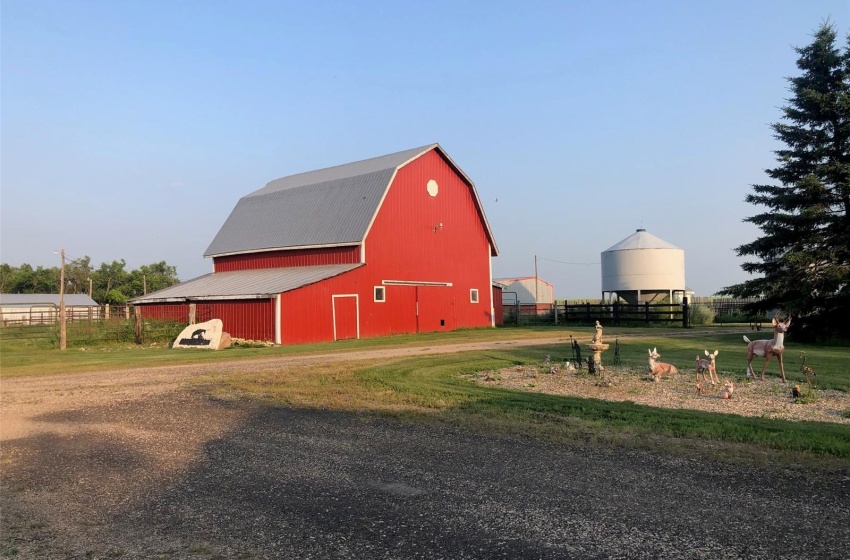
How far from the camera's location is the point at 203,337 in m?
25.4

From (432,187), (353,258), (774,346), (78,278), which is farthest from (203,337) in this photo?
(78,278)

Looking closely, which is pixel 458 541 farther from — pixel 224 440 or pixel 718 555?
pixel 224 440


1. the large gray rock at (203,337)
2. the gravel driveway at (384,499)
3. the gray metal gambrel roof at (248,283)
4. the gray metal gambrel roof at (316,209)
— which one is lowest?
the gravel driveway at (384,499)

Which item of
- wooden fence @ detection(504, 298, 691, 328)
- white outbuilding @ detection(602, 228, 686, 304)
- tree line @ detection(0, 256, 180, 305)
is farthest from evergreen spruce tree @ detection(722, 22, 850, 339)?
tree line @ detection(0, 256, 180, 305)

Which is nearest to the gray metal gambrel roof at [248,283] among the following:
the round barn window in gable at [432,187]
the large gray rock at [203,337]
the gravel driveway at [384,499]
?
the large gray rock at [203,337]

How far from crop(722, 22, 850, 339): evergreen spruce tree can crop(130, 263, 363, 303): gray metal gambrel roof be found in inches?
691

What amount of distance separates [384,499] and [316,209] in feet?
100

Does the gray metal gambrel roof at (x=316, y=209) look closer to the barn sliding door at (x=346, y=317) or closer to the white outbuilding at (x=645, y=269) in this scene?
the barn sliding door at (x=346, y=317)

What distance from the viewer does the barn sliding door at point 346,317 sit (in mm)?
29125

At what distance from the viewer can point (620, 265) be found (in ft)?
157

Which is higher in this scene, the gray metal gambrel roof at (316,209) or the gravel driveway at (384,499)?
the gray metal gambrel roof at (316,209)

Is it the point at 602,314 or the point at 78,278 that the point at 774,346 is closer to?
the point at 602,314

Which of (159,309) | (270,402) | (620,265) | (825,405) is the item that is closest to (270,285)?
(159,309)

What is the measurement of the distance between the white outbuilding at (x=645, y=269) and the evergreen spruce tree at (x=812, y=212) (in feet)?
64.9
